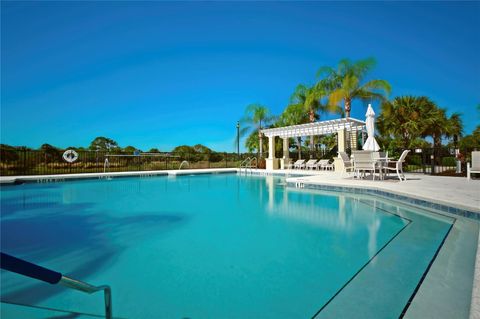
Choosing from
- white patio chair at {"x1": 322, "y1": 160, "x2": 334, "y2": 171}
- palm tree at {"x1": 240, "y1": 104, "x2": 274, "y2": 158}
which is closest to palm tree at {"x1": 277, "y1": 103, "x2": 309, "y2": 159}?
palm tree at {"x1": 240, "y1": 104, "x2": 274, "y2": 158}

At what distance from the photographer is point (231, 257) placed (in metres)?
2.88

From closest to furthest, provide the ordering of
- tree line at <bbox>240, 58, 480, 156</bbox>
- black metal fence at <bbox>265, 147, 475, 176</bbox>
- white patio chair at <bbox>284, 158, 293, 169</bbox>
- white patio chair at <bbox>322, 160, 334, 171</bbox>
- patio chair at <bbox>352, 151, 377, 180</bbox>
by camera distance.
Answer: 1. patio chair at <bbox>352, 151, 377, 180</bbox>
2. black metal fence at <bbox>265, 147, 475, 176</bbox>
3. white patio chair at <bbox>322, 160, 334, 171</bbox>
4. tree line at <bbox>240, 58, 480, 156</bbox>
5. white patio chair at <bbox>284, 158, 293, 169</bbox>

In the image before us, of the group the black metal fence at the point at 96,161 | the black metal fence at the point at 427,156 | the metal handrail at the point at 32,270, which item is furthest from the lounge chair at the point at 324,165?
the metal handrail at the point at 32,270

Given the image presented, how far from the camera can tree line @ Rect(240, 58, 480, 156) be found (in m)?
16.4

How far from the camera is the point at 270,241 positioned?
339cm

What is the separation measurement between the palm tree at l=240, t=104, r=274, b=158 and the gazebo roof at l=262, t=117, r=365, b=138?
4.18 metres

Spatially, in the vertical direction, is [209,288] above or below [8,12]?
below

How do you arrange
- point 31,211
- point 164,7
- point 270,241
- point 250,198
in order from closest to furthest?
point 270,241, point 31,211, point 250,198, point 164,7

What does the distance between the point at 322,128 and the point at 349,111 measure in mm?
2093

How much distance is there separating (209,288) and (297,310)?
764 mm

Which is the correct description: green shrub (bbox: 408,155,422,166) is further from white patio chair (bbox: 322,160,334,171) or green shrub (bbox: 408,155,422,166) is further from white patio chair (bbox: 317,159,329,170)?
white patio chair (bbox: 317,159,329,170)

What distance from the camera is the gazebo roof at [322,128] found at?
14.6 metres

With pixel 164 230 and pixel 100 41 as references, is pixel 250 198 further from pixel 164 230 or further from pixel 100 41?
Result: pixel 100 41

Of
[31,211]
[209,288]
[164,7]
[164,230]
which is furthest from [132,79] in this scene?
[209,288]
